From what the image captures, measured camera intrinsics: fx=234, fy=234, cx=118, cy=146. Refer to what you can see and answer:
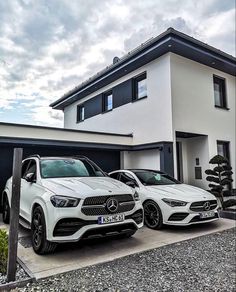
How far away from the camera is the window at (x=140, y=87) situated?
11.0 m

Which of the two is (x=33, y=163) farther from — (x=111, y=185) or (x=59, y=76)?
(x=59, y=76)

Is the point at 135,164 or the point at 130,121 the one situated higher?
the point at 130,121

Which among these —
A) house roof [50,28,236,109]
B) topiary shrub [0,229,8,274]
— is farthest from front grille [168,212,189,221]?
house roof [50,28,236,109]

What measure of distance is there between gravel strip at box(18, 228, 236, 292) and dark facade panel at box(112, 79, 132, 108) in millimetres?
8694

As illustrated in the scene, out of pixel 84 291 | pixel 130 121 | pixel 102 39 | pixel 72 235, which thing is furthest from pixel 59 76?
pixel 84 291

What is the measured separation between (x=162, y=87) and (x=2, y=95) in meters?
6.92

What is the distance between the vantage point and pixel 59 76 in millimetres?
11656

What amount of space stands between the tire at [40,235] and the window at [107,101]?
9.85 metres

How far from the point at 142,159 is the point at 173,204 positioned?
5.54 metres

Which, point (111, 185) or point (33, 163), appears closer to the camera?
point (111, 185)

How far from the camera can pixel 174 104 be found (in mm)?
9562

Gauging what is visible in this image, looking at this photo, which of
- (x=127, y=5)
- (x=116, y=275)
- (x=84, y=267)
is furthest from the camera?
(x=127, y=5)

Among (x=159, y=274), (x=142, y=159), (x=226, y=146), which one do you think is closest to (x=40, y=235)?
(x=159, y=274)

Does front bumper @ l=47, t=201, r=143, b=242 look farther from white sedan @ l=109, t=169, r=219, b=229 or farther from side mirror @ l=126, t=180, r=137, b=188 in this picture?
side mirror @ l=126, t=180, r=137, b=188
